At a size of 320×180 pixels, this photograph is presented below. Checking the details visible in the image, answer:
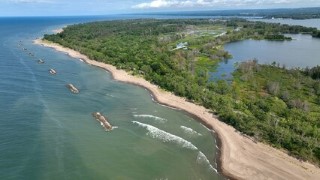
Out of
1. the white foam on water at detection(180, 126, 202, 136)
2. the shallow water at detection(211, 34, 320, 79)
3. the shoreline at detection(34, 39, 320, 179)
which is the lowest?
the shoreline at detection(34, 39, 320, 179)

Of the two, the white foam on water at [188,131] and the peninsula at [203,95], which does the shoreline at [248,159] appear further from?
the white foam on water at [188,131]

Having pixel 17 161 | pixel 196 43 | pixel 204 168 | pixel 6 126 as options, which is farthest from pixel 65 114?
pixel 196 43

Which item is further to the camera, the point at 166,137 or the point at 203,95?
the point at 203,95

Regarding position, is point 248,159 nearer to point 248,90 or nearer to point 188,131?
point 188,131

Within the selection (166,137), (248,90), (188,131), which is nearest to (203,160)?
(166,137)

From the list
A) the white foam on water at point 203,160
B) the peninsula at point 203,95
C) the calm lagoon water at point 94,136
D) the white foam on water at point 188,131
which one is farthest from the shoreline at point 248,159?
the white foam on water at point 188,131

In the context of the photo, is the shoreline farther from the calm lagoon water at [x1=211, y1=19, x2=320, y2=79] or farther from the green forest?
the calm lagoon water at [x1=211, y1=19, x2=320, y2=79]

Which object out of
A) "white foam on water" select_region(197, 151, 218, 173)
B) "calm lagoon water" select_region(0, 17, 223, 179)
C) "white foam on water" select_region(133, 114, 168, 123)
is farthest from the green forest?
"white foam on water" select_region(133, 114, 168, 123)
